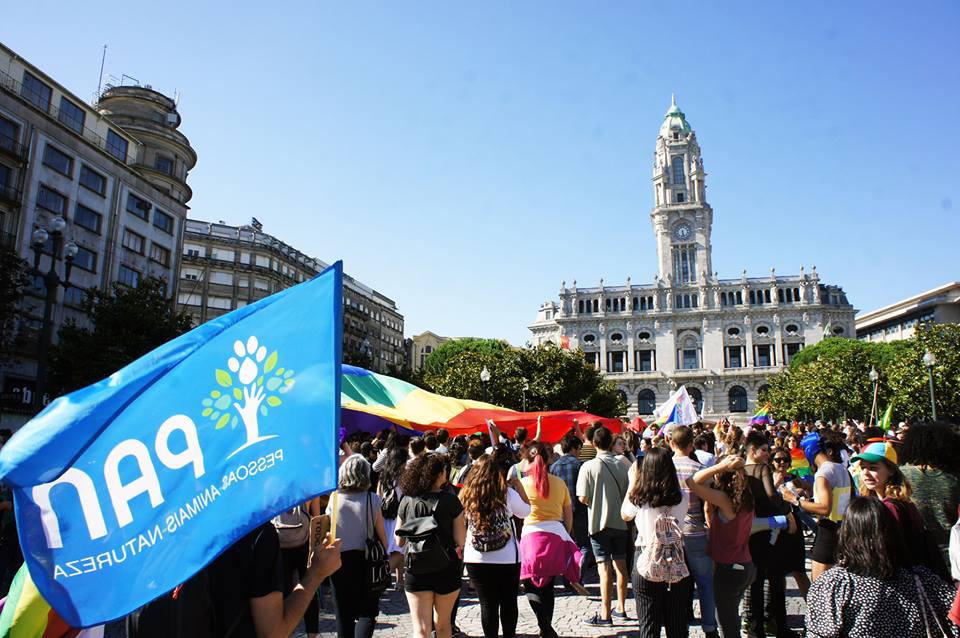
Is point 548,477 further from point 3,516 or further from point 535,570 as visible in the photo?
point 3,516

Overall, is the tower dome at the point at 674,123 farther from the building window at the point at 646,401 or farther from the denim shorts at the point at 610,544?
the denim shorts at the point at 610,544

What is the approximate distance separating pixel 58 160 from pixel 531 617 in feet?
109

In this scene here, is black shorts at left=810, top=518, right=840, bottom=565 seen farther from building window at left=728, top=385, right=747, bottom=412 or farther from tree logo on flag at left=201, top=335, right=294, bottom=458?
building window at left=728, top=385, right=747, bottom=412

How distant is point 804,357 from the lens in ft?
240

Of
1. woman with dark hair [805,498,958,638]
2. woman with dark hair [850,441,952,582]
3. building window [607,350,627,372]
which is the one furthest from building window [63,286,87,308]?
building window [607,350,627,372]

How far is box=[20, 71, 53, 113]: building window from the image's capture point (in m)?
29.7

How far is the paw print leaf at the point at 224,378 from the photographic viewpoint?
267 centimetres

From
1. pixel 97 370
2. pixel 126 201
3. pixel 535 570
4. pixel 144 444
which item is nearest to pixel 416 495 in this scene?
pixel 535 570

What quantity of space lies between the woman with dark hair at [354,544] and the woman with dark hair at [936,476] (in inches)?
170

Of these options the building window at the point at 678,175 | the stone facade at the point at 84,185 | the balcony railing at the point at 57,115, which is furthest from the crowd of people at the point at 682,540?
the building window at the point at 678,175

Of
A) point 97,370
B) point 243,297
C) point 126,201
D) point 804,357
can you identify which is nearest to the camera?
point 97,370

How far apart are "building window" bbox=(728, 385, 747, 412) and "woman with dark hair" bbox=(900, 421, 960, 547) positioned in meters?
81.6

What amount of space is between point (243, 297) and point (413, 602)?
5274cm

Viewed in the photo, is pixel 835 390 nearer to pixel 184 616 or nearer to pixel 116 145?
pixel 116 145
